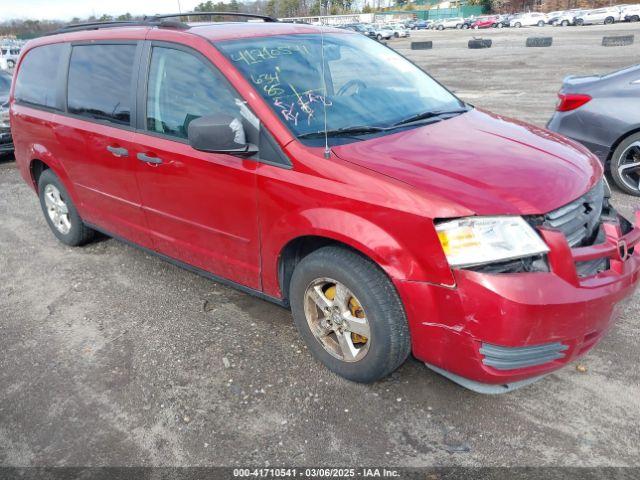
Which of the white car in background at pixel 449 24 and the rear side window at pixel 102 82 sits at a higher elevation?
the white car in background at pixel 449 24

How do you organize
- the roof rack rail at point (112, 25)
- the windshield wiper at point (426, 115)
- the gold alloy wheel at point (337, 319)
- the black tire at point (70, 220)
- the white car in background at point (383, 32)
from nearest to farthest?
the gold alloy wheel at point (337, 319)
the windshield wiper at point (426, 115)
the roof rack rail at point (112, 25)
the black tire at point (70, 220)
the white car in background at point (383, 32)

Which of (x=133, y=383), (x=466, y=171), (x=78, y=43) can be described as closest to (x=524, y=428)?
(x=466, y=171)

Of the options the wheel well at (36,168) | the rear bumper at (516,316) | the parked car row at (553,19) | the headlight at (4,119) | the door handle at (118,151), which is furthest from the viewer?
the parked car row at (553,19)

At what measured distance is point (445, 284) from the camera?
7.61 feet

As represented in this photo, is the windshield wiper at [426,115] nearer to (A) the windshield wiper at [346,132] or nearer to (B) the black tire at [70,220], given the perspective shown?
(A) the windshield wiper at [346,132]

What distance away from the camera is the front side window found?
3.04 metres

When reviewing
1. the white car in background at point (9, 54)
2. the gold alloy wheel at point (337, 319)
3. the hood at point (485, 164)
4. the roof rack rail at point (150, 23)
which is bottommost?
the gold alloy wheel at point (337, 319)

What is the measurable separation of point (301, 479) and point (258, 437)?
→ 1.12ft

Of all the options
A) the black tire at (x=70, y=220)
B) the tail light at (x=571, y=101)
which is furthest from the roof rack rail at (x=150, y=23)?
the tail light at (x=571, y=101)

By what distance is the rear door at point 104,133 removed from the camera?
12.0 feet

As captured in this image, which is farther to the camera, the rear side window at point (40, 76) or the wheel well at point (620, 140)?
the wheel well at point (620, 140)

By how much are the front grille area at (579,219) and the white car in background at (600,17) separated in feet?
183

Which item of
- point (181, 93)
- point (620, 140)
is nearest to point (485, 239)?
point (181, 93)

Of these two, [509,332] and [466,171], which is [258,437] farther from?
[466,171]
